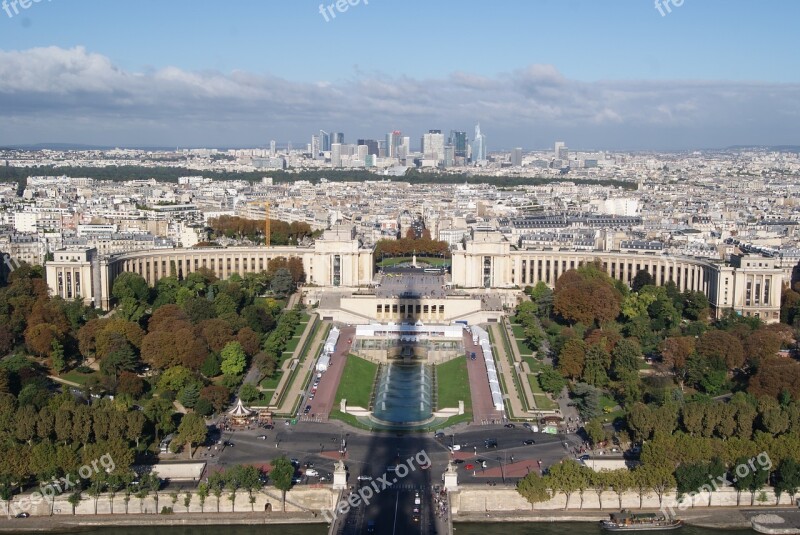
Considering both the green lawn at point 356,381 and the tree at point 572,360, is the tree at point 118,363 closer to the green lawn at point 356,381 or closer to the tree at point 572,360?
the green lawn at point 356,381

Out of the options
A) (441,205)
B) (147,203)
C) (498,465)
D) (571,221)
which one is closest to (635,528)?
Result: (498,465)

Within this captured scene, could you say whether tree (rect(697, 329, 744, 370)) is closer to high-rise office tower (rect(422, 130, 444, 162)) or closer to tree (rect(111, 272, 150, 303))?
tree (rect(111, 272, 150, 303))

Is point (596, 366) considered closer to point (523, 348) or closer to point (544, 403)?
point (544, 403)

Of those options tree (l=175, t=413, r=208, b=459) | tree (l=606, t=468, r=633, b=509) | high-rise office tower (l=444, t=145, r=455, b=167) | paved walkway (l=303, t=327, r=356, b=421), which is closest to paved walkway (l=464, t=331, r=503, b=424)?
paved walkway (l=303, t=327, r=356, b=421)

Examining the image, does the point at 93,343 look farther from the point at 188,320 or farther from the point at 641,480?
the point at 641,480

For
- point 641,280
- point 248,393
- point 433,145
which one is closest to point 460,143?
point 433,145

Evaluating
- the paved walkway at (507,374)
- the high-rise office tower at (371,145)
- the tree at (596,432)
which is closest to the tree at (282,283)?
the paved walkway at (507,374)
